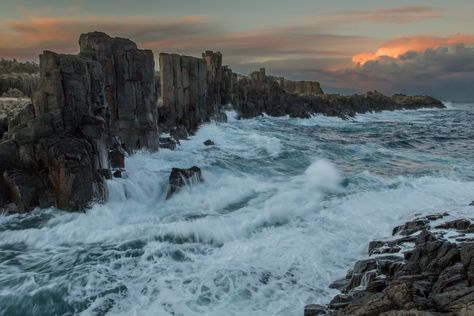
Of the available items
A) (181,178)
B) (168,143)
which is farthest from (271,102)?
(181,178)

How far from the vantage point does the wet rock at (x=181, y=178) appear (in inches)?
681

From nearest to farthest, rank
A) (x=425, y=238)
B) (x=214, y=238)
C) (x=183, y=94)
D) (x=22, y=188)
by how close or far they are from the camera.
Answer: (x=425, y=238)
(x=214, y=238)
(x=22, y=188)
(x=183, y=94)

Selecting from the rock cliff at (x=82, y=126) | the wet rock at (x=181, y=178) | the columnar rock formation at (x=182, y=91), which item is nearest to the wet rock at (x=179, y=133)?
the rock cliff at (x=82, y=126)

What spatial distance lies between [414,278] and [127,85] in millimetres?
19180

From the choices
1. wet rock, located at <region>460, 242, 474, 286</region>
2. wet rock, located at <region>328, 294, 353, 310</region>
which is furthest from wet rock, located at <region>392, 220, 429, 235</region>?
wet rock, located at <region>328, 294, 353, 310</region>

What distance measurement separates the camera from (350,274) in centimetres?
975

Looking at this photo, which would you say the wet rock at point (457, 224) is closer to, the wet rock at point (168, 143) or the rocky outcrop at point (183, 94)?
the wet rock at point (168, 143)

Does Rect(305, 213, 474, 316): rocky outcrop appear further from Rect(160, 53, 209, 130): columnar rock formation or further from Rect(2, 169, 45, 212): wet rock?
Rect(160, 53, 209, 130): columnar rock formation

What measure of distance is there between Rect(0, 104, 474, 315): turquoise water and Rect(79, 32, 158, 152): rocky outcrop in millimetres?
1687

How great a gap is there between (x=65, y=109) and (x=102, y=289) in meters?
9.05

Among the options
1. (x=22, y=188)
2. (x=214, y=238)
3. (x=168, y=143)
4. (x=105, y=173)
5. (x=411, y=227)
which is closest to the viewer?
(x=411, y=227)

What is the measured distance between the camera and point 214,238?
12.6 m

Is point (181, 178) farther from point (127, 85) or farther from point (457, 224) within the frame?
point (457, 224)

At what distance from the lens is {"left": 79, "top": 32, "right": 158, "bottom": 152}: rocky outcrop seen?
75.3 ft
